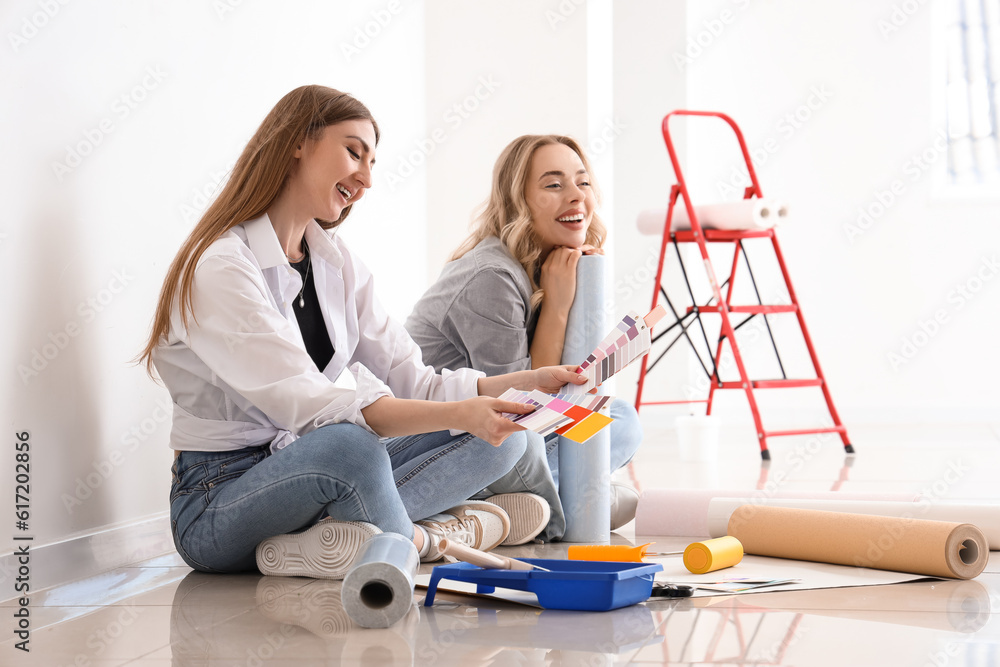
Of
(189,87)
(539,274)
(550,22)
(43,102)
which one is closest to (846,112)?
(550,22)

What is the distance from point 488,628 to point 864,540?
681mm

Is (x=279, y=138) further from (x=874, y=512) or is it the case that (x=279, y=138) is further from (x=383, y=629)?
(x=874, y=512)

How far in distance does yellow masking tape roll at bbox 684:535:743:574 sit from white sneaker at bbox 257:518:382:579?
49cm

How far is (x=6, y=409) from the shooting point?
4.78 ft

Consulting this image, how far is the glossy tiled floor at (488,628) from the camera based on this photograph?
1.09 m

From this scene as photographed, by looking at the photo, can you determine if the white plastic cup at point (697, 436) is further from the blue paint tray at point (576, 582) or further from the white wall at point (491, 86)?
the blue paint tray at point (576, 582)

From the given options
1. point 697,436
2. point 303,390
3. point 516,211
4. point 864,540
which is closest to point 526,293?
point 516,211

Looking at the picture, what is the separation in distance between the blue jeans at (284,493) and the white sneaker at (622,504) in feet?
1.52

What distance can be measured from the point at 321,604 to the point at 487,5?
10.2ft

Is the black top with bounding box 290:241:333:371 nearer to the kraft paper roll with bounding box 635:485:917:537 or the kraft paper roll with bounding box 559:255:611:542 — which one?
the kraft paper roll with bounding box 559:255:611:542

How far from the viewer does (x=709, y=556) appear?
5.02 ft

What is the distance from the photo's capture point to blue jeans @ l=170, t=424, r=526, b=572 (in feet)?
4.91

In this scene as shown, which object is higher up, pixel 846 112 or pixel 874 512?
pixel 846 112

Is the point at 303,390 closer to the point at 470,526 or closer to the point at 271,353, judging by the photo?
the point at 271,353
